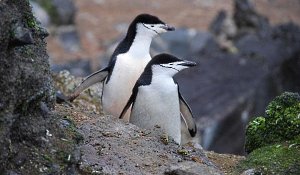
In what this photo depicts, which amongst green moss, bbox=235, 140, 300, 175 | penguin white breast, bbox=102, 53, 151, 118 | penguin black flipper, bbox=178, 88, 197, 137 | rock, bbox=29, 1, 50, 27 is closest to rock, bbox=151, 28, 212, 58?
rock, bbox=29, 1, 50, 27

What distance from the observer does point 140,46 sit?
29.5ft

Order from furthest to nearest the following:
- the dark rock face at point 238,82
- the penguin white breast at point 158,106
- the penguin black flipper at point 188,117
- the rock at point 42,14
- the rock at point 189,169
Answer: the rock at point 42,14, the dark rock face at point 238,82, the penguin black flipper at point 188,117, the penguin white breast at point 158,106, the rock at point 189,169

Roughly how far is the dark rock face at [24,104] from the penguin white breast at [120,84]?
2977mm

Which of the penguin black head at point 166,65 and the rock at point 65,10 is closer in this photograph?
the penguin black head at point 166,65

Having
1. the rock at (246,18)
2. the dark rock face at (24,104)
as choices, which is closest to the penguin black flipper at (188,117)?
the dark rock face at (24,104)

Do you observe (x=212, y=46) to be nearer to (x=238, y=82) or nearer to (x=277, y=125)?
(x=238, y=82)

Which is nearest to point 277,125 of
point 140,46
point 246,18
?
point 140,46

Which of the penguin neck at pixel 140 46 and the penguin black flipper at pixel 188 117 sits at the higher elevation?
the penguin neck at pixel 140 46

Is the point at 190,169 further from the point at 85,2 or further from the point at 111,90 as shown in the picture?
the point at 85,2

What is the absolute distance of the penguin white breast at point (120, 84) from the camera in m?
8.70

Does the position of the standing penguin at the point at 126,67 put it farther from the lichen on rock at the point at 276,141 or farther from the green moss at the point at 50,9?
the green moss at the point at 50,9

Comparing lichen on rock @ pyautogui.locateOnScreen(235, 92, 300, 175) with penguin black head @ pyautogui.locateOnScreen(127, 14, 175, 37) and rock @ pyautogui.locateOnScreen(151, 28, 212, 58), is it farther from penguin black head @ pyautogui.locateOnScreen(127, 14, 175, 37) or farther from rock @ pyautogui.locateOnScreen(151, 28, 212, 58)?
rock @ pyautogui.locateOnScreen(151, 28, 212, 58)

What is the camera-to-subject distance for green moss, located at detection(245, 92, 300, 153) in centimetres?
696

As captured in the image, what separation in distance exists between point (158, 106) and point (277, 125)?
1187mm
